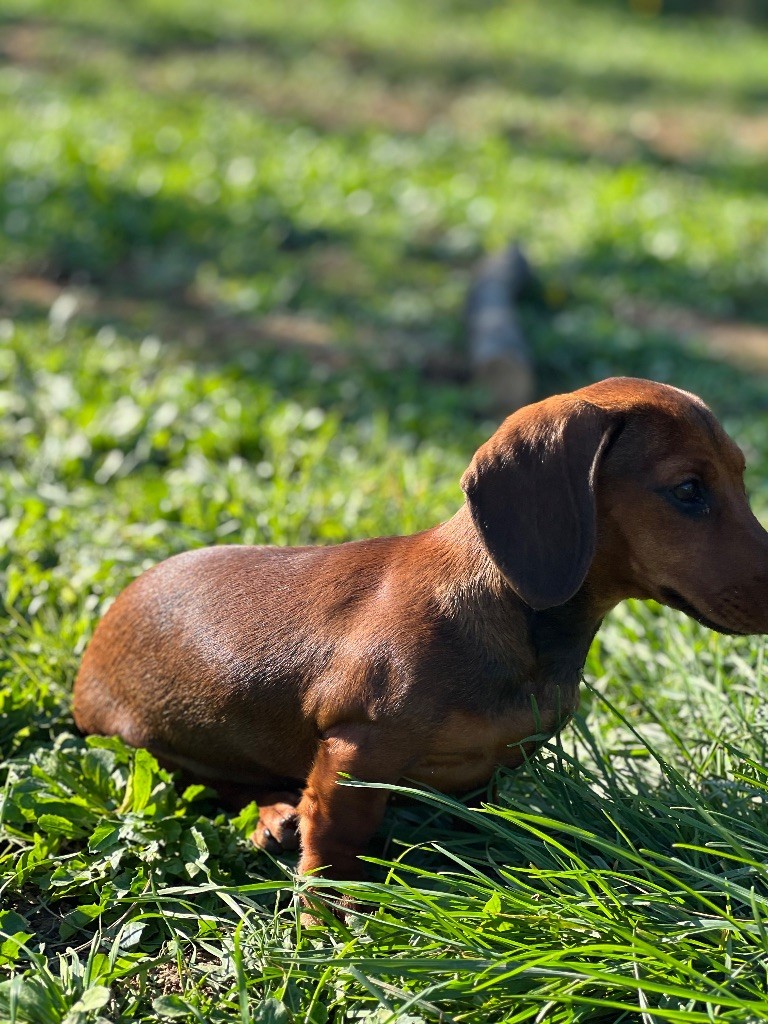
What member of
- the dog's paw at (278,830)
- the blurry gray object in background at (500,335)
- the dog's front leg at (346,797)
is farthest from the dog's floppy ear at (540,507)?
the blurry gray object in background at (500,335)

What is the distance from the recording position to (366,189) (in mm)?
10258

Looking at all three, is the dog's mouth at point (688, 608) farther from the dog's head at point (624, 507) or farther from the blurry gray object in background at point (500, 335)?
the blurry gray object in background at point (500, 335)

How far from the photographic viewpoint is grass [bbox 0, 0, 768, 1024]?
8.77ft

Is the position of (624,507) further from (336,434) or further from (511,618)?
(336,434)

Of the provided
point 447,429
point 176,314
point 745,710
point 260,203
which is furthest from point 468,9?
point 745,710

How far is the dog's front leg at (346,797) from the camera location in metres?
2.91

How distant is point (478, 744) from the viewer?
2.94 meters

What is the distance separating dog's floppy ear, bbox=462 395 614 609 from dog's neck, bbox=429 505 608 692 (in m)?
0.13

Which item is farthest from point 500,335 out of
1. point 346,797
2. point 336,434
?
point 346,797

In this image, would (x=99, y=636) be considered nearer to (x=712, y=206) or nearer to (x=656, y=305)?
(x=656, y=305)

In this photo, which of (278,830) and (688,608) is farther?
(278,830)

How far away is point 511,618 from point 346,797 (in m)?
0.59

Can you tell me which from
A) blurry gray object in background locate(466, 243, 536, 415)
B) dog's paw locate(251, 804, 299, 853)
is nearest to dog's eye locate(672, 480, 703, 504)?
dog's paw locate(251, 804, 299, 853)

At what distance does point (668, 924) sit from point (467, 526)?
3.38ft
